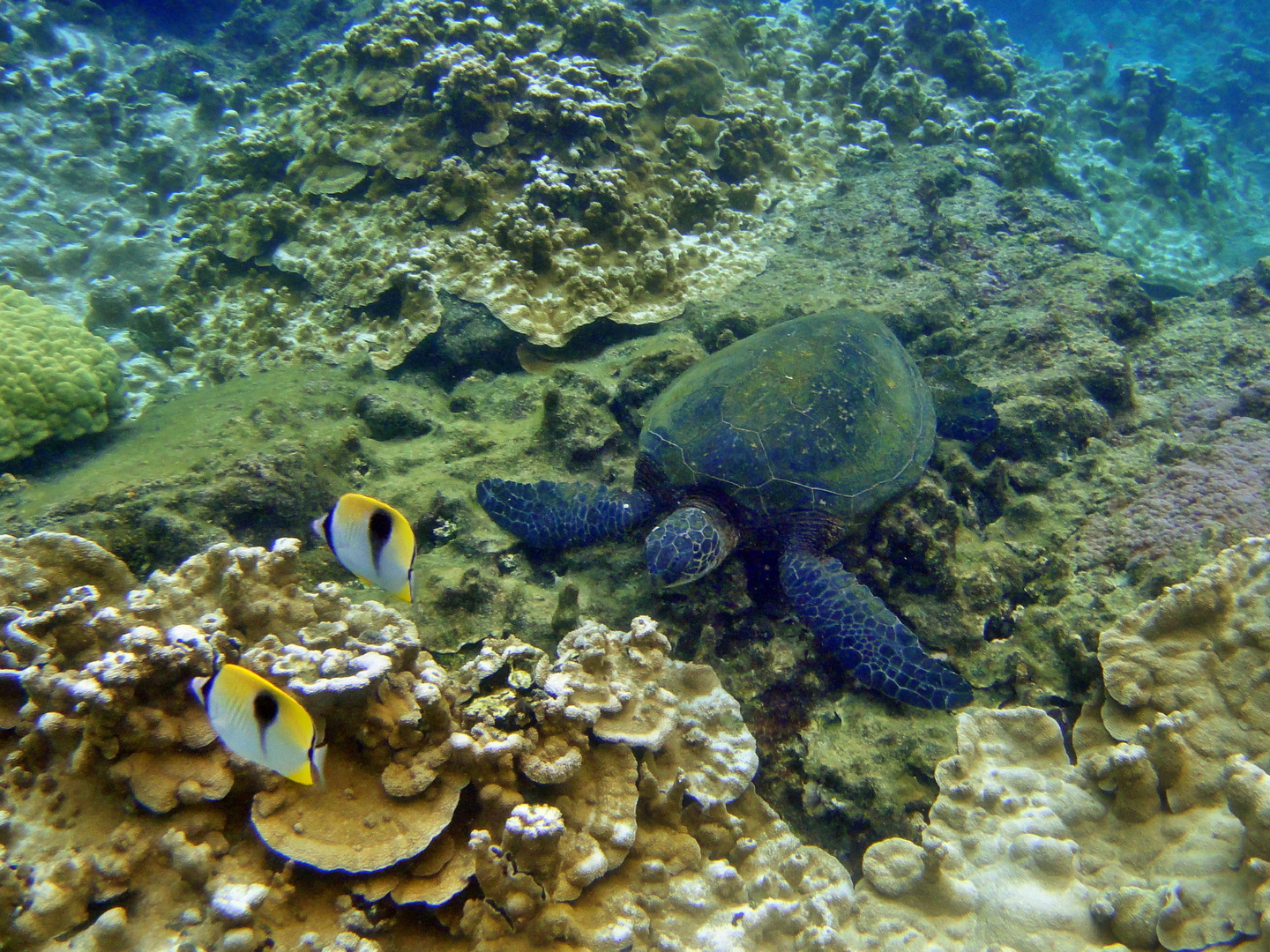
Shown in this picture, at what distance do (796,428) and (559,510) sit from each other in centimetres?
151

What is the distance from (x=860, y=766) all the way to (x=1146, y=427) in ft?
12.2

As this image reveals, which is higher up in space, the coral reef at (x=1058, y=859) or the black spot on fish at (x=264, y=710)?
the black spot on fish at (x=264, y=710)

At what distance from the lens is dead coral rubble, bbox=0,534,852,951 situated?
1.75m

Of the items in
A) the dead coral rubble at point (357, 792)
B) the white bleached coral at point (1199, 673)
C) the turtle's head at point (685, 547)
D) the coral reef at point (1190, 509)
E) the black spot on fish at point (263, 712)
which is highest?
the coral reef at point (1190, 509)

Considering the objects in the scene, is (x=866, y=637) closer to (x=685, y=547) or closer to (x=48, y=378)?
(x=685, y=547)

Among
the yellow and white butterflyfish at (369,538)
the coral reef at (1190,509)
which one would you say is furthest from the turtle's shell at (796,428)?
the yellow and white butterflyfish at (369,538)

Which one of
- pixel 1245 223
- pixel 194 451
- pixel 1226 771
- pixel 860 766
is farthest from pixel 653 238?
pixel 1245 223

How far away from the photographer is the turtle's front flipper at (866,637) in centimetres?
295

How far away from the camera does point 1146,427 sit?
4500 mm

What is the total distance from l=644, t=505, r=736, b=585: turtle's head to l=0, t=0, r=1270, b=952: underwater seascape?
0.02 meters

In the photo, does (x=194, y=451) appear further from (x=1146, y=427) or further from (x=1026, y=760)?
(x=1146, y=427)

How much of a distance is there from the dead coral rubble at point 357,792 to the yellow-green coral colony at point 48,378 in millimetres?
2149

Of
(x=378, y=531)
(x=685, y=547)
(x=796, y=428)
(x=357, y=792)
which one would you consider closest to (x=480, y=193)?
(x=796, y=428)

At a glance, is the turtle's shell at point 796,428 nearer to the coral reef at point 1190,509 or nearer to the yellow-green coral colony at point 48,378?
the coral reef at point 1190,509
